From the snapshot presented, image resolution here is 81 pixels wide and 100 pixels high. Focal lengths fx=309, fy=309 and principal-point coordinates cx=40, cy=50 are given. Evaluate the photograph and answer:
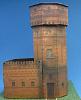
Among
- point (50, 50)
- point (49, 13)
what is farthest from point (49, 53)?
point (49, 13)

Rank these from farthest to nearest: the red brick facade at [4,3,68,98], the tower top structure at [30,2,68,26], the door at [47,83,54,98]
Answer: the door at [47,83,54,98], the red brick facade at [4,3,68,98], the tower top structure at [30,2,68,26]

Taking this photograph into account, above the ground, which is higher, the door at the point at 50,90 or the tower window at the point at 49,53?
the tower window at the point at 49,53

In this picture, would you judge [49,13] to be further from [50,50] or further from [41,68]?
[41,68]

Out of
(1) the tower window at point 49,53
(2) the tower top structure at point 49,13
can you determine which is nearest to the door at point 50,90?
(1) the tower window at point 49,53

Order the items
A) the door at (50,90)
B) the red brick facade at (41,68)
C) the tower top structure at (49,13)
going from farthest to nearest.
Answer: the door at (50,90), the red brick facade at (41,68), the tower top structure at (49,13)

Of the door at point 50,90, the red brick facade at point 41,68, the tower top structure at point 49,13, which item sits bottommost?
the door at point 50,90

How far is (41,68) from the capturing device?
903 inches

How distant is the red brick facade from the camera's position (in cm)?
2291

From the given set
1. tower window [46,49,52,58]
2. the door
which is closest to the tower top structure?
tower window [46,49,52,58]

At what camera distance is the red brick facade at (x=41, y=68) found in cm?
2291

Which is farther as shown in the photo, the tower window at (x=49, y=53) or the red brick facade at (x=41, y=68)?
the tower window at (x=49, y=53)

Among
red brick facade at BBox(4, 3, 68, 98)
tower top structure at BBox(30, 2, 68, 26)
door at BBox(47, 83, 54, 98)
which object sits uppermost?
tower top structure at BBox(30, 2, 68, 26)

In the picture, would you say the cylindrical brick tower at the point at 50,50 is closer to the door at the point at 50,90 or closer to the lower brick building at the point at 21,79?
the door at the point at 50,90

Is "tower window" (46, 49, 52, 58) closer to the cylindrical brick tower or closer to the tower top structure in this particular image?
the cylindrical brick tower
